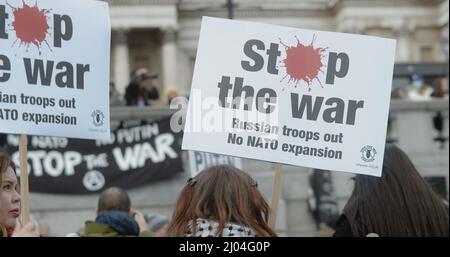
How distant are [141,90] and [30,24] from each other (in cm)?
793

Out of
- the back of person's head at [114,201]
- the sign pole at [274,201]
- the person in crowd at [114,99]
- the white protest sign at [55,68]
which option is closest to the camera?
the sign pole at [274,201]

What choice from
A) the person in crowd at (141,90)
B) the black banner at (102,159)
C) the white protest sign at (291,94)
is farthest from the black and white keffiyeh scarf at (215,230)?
the person in crowd at (141,90)

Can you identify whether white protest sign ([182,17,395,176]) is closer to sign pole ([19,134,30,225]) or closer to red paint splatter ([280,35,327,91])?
red paint splatter ([280,35,327,91])

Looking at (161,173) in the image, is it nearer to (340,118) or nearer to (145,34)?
(340,118)

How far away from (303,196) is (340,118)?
6757 millimetres

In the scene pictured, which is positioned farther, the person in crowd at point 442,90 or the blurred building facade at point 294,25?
the blurred building facade at point 294,25

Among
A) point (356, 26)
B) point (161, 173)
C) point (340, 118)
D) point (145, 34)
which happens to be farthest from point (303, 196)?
point (145, 34)

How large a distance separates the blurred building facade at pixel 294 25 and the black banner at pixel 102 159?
31840 millimetres

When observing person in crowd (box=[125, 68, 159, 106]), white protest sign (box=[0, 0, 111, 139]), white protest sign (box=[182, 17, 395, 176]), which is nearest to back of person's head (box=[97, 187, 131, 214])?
white protest sign (box=[0, 0, 111, 139])

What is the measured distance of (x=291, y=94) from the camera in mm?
4273

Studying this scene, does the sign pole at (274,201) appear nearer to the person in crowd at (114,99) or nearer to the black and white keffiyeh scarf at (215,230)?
the black and white keffiyeh scarf at (215,230)

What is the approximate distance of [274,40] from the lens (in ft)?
14.2

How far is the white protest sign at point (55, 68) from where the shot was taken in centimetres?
413

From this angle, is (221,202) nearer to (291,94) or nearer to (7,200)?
(7,200)
